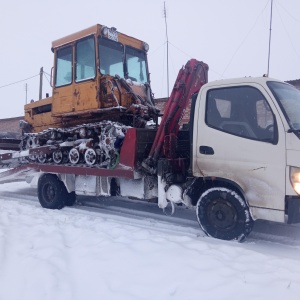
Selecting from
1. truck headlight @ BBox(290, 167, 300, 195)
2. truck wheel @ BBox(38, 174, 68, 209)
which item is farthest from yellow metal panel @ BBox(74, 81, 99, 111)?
truck headlight @ BBox(290, 167, 300, 195)

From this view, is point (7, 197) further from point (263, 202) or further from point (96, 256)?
point (263, 202)

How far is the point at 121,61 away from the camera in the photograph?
7.85m

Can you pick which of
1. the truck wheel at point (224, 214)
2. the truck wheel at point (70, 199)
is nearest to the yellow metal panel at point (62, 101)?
the truck wheel at point (70, 199)

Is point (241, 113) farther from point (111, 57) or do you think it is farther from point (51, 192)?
point (51, 192)

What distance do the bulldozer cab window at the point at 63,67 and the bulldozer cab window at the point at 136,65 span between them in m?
1.40

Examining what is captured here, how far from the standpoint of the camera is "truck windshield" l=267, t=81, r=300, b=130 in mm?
4611

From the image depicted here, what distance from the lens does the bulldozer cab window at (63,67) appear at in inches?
307

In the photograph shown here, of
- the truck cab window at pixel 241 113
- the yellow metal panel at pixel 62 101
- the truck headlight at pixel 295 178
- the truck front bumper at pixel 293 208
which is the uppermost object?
the yellow metal panel at pixel 62 101

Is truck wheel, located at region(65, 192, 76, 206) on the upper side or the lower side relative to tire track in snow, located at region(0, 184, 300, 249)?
upper

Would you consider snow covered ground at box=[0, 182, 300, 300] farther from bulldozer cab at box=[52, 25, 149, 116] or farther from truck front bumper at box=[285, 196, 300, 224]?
bulldozer cab at box=[52, 25, 149, 116]

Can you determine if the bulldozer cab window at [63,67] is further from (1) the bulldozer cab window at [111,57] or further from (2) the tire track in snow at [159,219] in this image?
(2) the tire track in snow at [159,219]

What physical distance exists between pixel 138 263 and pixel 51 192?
4.43 m

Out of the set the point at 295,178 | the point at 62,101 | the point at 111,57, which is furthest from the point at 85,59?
the point at 295,178

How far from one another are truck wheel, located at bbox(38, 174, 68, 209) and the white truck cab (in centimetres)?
367
